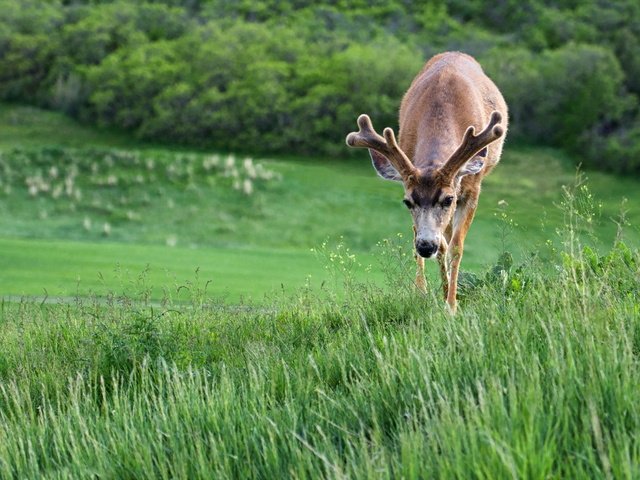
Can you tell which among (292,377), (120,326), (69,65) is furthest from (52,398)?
(69,65)

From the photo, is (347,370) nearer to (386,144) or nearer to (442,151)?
(386,144)

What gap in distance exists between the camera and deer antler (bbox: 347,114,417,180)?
6.67 m

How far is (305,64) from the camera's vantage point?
2772 cm

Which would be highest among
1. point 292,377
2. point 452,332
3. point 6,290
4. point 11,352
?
point 452,332

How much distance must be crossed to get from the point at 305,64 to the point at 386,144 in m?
21.3

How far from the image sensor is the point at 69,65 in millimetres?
28484

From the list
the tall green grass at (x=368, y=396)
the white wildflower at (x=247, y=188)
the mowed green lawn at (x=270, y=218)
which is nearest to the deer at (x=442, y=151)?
the tall green grass at (x=368, y=396)

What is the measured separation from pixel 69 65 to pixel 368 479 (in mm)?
27311

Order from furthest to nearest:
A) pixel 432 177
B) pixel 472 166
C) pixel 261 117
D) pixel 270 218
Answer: pixel 261 117 < pixel 270 218 < pixel 472 166 < pixel 432 177

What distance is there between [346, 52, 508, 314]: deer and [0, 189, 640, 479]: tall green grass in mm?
555

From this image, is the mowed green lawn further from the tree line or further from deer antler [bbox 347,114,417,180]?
deer antler [bbox 347,114,417,180]

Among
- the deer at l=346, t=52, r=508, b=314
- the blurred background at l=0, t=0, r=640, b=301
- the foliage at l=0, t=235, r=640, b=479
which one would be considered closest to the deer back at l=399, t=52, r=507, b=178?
the deer at l=346, t=52, r=508, b=314

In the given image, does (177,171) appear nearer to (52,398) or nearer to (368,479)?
(52,398)

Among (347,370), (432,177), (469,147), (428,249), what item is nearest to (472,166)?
(469,147)
